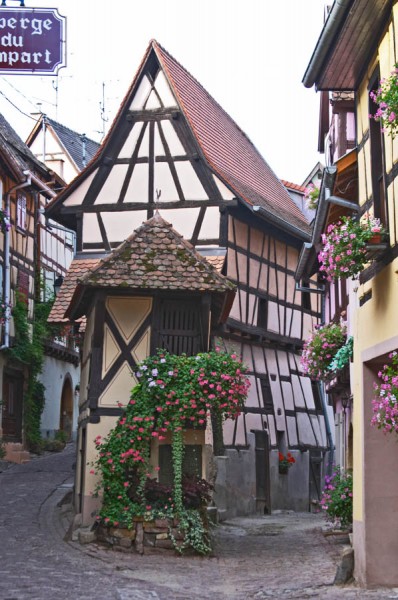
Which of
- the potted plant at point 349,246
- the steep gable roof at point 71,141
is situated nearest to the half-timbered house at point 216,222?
the potted plant at point 349,246

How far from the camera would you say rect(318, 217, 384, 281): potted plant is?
9.98 metres

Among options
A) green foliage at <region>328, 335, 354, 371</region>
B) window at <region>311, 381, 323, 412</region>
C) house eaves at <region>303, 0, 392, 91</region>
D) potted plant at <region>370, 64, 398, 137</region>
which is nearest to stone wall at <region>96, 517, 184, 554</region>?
green foliage at <region>328, 335, 354, 371</region>

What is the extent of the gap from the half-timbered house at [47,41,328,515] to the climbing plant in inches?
222

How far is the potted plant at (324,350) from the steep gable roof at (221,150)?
5.62m

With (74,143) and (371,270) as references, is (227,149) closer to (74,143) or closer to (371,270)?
(371,270)

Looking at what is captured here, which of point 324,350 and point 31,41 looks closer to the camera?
point 31,41

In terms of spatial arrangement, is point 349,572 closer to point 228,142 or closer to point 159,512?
point 159,512

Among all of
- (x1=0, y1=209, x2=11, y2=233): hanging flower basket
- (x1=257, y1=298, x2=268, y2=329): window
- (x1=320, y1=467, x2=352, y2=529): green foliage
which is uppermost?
(x1=0, y1=209, x2=11, y2=233): hanging flower basket

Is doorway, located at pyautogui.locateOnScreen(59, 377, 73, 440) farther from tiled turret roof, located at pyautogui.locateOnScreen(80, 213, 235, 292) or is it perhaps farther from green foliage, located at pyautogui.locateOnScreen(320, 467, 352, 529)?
green foliage, located at pyautogui.locateOnScreen(320, 467, 352, 529)

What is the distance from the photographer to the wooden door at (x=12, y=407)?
27.2 meters

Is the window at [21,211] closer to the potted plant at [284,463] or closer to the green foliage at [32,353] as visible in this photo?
the green foliage at [32,353]

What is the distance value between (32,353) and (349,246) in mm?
19031

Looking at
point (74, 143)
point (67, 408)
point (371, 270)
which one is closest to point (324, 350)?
point (371, 270)

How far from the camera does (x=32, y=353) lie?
28.0 metres
